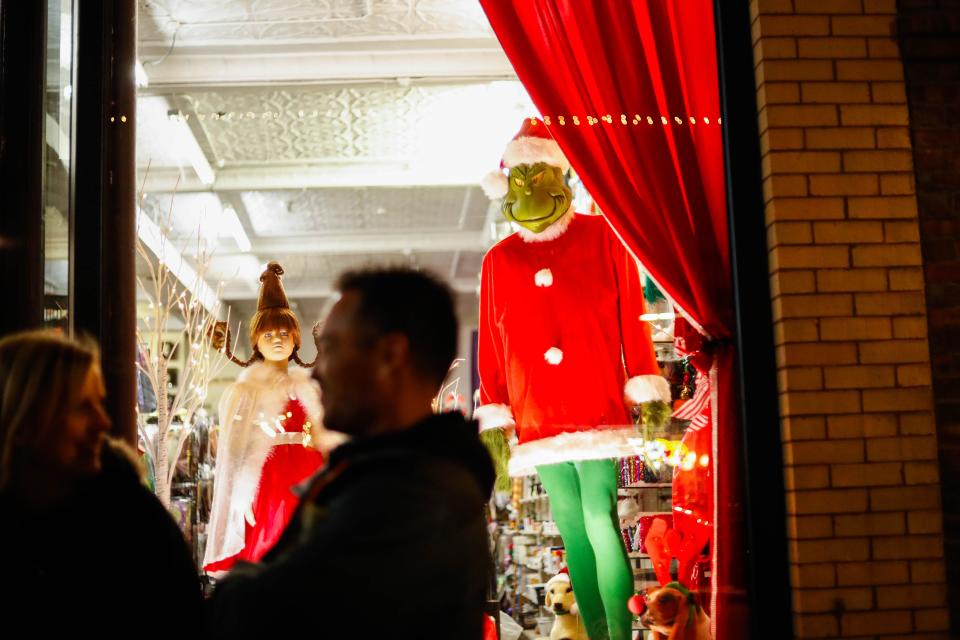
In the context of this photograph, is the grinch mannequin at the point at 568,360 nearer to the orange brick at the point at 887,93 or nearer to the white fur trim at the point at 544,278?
the white fur trim at the point at 544,278

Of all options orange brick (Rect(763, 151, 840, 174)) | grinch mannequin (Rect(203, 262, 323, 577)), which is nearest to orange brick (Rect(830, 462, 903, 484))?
orange brick (Rect(763, 151, 840, 174))

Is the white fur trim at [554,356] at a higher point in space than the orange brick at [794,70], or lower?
lower

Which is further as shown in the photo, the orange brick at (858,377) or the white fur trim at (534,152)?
the white fur trim at (534,152)

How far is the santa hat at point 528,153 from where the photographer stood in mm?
4168

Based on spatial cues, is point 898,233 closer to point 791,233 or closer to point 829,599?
point 791,233

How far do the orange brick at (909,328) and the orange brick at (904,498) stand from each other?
41 centimetres

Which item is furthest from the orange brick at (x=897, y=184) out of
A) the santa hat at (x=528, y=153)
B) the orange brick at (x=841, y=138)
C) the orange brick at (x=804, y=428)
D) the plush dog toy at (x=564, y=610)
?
the plush dog toy at (x=564, y=610)

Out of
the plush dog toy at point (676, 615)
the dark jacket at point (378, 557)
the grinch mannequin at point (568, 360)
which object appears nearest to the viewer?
the dark jacket at point (378, 557)

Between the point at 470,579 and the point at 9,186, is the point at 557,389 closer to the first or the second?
the point at 9,186

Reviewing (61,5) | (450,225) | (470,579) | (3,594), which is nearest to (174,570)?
(3,594)

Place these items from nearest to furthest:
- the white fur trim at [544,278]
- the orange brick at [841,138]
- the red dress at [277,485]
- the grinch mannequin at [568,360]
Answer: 1. the orange brick at [841,138]
2. the grinch mannequin at [568,360]
3. the white fur trim at [544,278]
4. the red dress at [277,485]

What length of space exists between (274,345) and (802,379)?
8.33ft

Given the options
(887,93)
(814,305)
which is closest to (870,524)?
Answer: (814,305)

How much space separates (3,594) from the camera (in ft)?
5.16
